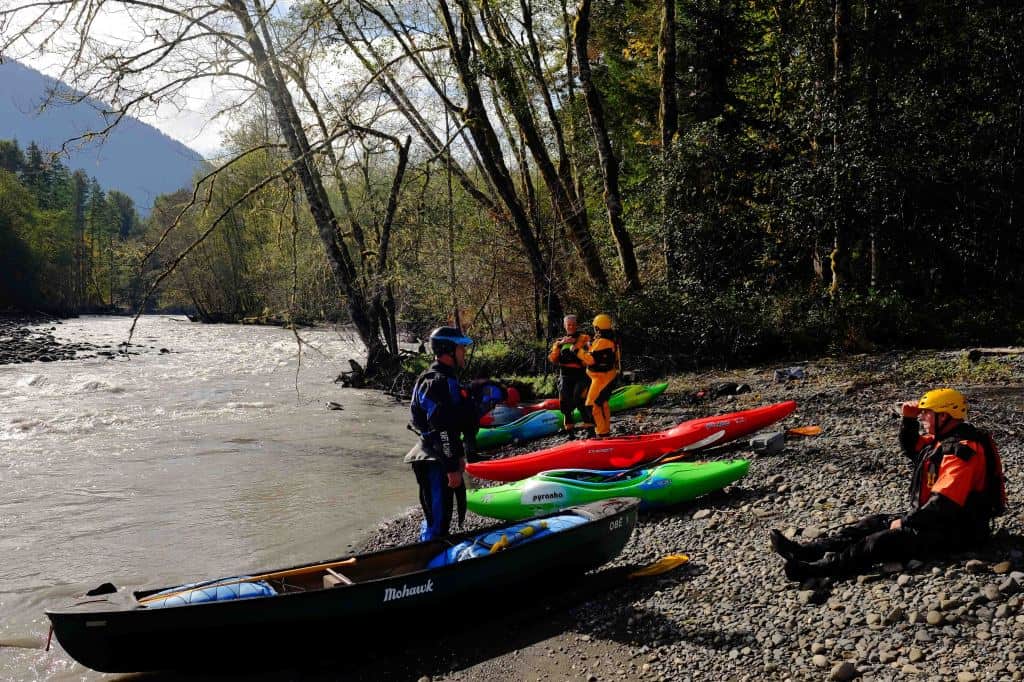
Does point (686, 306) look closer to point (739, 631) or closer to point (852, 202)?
point (852, 202)

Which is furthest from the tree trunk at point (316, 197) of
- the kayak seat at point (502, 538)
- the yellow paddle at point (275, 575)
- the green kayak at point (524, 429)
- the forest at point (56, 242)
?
the forest at point (56, 242)

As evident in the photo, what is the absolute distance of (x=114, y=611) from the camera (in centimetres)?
409

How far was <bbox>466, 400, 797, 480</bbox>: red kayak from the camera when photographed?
7.85 metres

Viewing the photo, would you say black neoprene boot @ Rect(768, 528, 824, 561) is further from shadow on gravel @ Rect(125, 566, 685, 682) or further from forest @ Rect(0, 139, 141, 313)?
forest @ Rect(0, 139, 141, 313)

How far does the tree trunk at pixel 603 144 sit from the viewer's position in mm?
14367

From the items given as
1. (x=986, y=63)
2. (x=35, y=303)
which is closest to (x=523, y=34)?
(x=986, y=63)

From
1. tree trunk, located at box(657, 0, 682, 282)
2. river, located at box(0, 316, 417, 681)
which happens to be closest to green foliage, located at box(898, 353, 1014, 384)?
tree trunk, located at box(657, 0, 682, 282)

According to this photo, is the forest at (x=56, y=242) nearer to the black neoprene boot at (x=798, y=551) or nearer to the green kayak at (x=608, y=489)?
the green kayak at (x=608, y=489)

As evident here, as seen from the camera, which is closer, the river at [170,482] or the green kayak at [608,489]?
the green kayak at [608,489]

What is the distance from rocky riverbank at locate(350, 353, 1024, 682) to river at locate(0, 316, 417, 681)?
1.63m

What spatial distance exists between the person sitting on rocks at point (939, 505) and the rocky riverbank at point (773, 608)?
102mm

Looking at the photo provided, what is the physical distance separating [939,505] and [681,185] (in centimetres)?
1167

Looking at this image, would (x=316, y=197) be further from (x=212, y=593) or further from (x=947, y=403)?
(x=947, y=403)

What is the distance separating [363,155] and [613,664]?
1101cm
